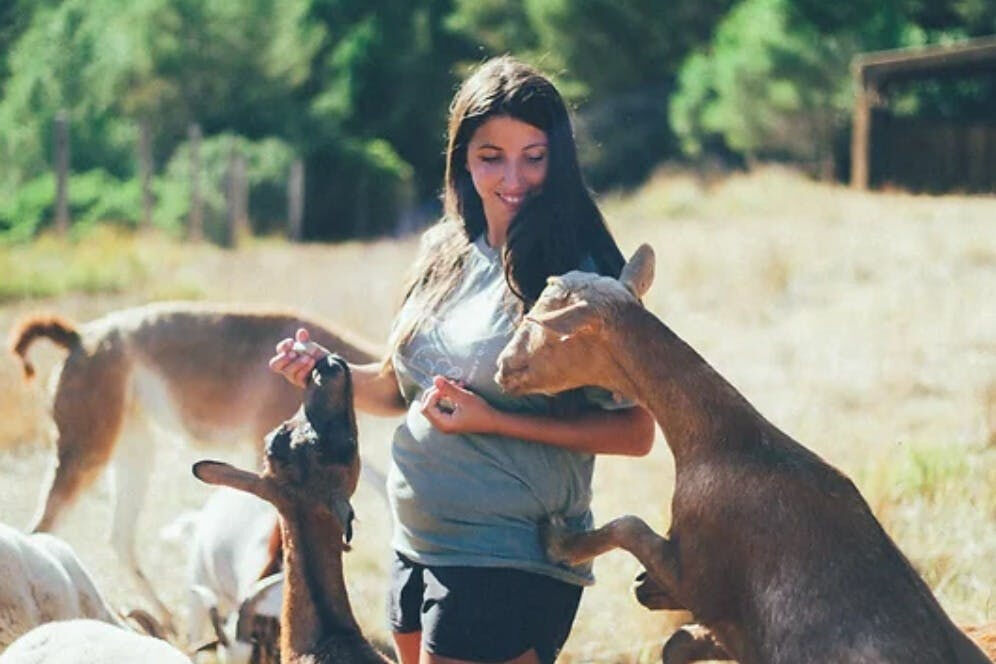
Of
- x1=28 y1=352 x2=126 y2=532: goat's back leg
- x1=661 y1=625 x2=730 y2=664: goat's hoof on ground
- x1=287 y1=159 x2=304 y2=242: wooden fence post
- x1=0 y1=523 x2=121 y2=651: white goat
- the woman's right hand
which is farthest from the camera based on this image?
x1=287 y1=159 x2=304 y2=242: wooden fence post

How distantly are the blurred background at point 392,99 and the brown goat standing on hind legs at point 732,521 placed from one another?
13.6 m

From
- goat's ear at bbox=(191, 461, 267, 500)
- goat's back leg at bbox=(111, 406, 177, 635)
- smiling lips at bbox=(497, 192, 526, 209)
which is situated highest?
smiling lips at bbox=(497, 192, 526, 209)

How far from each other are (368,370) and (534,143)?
906mm

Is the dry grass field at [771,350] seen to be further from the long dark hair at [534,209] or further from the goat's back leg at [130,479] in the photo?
the long dark hair at [534,209]

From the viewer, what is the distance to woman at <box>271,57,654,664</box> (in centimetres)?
388

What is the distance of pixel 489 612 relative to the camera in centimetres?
387

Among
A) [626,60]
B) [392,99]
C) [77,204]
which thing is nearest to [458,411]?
[77,204]

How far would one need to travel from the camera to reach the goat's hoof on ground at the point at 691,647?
13.8 feet

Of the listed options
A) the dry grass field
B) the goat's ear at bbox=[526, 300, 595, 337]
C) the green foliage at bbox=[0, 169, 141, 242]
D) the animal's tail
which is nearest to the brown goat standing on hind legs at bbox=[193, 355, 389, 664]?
the goat's ear at bbox=[526, 300, 595, 337]

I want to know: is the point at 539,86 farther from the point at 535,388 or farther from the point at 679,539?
the point at 679,539

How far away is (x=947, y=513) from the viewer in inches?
279

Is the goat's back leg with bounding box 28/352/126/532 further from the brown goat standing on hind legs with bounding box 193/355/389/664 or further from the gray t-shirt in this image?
the brown goat standing on hind legs with bounding box 193/355/389/664

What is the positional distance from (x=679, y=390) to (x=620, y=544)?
1.28ft

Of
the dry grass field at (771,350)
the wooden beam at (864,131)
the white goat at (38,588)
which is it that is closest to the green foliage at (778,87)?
the wooden beam at (864,131)
